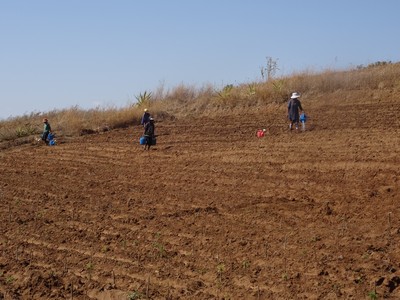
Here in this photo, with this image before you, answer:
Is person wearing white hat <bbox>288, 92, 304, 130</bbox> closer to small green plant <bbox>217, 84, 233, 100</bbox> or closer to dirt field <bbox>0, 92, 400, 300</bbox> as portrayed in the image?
dirt field <bbox>0, 92, 400, 300</bbox>

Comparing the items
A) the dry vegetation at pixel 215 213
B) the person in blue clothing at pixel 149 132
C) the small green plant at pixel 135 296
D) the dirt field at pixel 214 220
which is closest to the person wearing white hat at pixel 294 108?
the dry vegetation at pixel 215 213

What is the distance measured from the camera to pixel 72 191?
15914 millimetres

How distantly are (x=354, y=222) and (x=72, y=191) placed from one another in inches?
294

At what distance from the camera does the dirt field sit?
27.6 ft

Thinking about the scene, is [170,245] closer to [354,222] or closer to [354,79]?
[354,222]

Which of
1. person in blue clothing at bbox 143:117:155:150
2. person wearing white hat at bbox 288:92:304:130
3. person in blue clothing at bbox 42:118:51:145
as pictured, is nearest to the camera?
person in blue clothing at bbox 143:117:155:150

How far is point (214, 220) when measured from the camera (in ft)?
38.1

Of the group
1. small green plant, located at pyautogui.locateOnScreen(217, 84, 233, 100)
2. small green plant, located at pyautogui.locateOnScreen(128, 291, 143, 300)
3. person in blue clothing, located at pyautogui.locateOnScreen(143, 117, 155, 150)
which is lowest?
small green plant, located at pyautogui.locateOnScreen(128, 291, 143, 300)

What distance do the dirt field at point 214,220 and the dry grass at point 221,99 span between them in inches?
272

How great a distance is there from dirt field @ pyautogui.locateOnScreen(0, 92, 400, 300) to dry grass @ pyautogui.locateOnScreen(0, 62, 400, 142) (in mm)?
6920

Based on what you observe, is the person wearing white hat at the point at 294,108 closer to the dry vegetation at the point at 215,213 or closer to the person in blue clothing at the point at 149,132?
the dry vegetation at the point at 215,213

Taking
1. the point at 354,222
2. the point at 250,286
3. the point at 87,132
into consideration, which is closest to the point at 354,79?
the point at 87,132

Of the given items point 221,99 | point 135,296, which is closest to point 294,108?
point 221,99

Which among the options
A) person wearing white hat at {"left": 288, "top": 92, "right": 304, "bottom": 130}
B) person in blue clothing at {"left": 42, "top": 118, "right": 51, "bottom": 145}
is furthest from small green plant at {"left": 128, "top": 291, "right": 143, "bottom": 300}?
person in blue clothing at {"left": 42, "top": 118, "right": 51, "bottom": 145}
